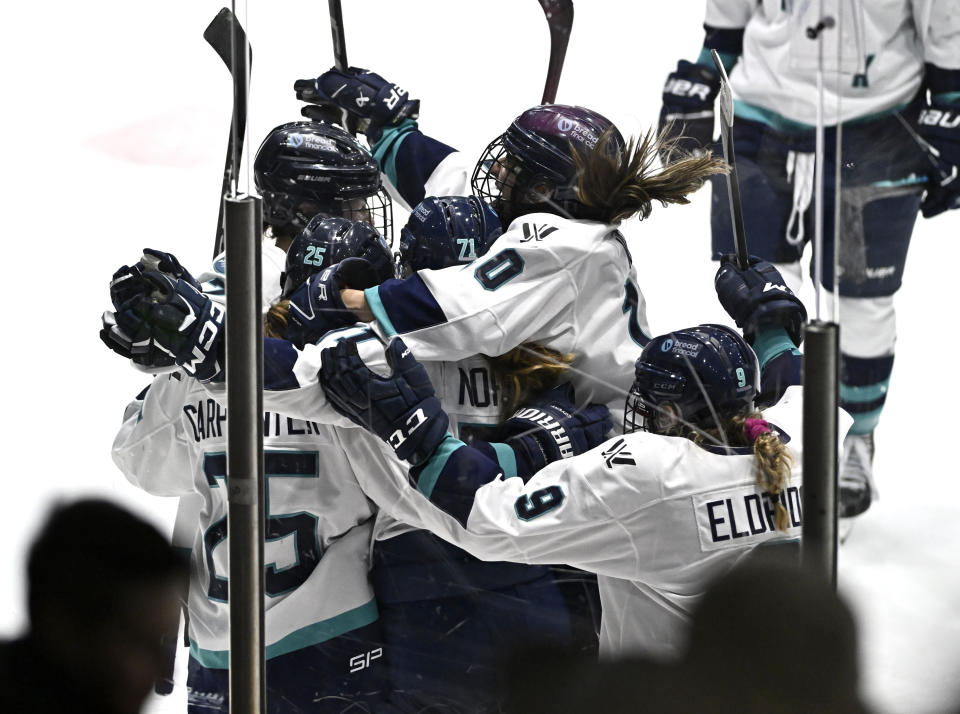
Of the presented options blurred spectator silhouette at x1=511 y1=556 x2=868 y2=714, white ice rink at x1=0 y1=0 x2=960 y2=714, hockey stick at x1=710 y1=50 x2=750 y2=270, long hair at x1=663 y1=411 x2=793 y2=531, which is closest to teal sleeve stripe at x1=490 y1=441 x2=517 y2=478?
long hair at x1=663 y1=411 x2=793 y2=531

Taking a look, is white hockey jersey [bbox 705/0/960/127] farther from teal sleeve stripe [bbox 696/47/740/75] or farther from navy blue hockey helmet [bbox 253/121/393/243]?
navy blue hockey helmet [bbox 253/121/393/243]

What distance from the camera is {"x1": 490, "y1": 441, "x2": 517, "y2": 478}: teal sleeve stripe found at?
6.53ft

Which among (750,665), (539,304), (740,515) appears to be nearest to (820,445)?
(750,665)

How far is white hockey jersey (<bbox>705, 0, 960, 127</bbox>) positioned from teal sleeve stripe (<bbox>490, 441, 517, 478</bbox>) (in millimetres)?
626

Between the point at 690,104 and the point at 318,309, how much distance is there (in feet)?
2.39

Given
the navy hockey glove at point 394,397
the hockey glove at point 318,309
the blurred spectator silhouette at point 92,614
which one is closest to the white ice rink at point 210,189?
the hockey glove at point 318,309

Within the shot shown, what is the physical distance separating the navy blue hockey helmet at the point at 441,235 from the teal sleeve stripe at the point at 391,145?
0.43 meters

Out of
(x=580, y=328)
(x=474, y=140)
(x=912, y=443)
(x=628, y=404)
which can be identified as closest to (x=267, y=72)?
(x=474, y=140)

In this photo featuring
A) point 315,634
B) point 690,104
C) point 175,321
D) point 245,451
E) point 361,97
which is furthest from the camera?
point 361,97

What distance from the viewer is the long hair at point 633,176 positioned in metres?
2.09

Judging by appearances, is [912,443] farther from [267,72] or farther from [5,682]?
[5,682]

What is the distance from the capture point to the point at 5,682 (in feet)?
3.45

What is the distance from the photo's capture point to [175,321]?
1.81 m

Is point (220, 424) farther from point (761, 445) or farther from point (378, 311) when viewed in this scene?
point (761, 445)
